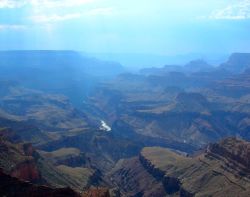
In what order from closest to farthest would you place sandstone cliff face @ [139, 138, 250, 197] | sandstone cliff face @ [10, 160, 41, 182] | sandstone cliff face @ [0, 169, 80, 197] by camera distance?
1. sandstone cliff face @ [0, 169, 80, 197]
2. sandstone cliff face @ [10, 160, 41, 182]
3. sandstone cliff face @ [139, 138, 250, 197]

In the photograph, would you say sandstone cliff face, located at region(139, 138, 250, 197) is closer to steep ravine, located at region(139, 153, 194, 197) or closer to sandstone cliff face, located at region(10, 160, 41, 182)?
steep ravine, located at region(139, 153, 194, 197)

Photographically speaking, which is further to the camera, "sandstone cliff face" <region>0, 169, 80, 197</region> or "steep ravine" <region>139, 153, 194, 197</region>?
"steep ravine" <region>139, 153, 194, 197</region>

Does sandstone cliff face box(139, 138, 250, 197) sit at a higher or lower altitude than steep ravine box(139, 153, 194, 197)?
higher

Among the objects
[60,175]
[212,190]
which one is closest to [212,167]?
[212,190]

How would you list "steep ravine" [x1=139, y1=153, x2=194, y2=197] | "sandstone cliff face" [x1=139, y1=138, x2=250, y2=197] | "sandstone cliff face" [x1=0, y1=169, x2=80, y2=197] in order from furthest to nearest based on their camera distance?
"steep ravine" [x1=139, y1=153, x2=194, y2=197] → "sandstone cliff face" [x1=139, y1=138, x2=250, y2=197] → "sandstone cliff face" [x1=0, y1=169, x2=80, y2=197]

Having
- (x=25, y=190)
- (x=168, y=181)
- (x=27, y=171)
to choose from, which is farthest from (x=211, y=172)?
(x=25, y=190)

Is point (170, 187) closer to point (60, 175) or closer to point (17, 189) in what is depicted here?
point (60, 175)

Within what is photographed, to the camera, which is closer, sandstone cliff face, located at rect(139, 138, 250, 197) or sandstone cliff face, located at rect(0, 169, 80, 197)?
sandstone cliff face, located at rect(0, 169, 80, 197)

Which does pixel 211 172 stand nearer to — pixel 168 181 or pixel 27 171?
pixel 168 181

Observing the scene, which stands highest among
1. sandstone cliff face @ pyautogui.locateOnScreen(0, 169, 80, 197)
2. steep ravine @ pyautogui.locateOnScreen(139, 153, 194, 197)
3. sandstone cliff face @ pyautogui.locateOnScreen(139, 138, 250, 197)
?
sandstone cliff face @ pyautogui.locateOnScreen(0, 169, 80, 197)

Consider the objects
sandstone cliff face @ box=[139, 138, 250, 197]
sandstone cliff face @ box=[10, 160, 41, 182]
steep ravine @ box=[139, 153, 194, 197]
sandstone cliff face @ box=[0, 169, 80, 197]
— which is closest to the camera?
sandstone cliff face @ box=[0, 169, 80, 197]

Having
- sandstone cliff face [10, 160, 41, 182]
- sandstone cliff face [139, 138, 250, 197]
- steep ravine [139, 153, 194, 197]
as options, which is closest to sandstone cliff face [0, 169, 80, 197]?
sandstone cliff face [10, 160, 41, 182]

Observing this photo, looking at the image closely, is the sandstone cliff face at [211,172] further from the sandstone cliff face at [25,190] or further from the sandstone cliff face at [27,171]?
the sandstone cliff face at [25,190]
